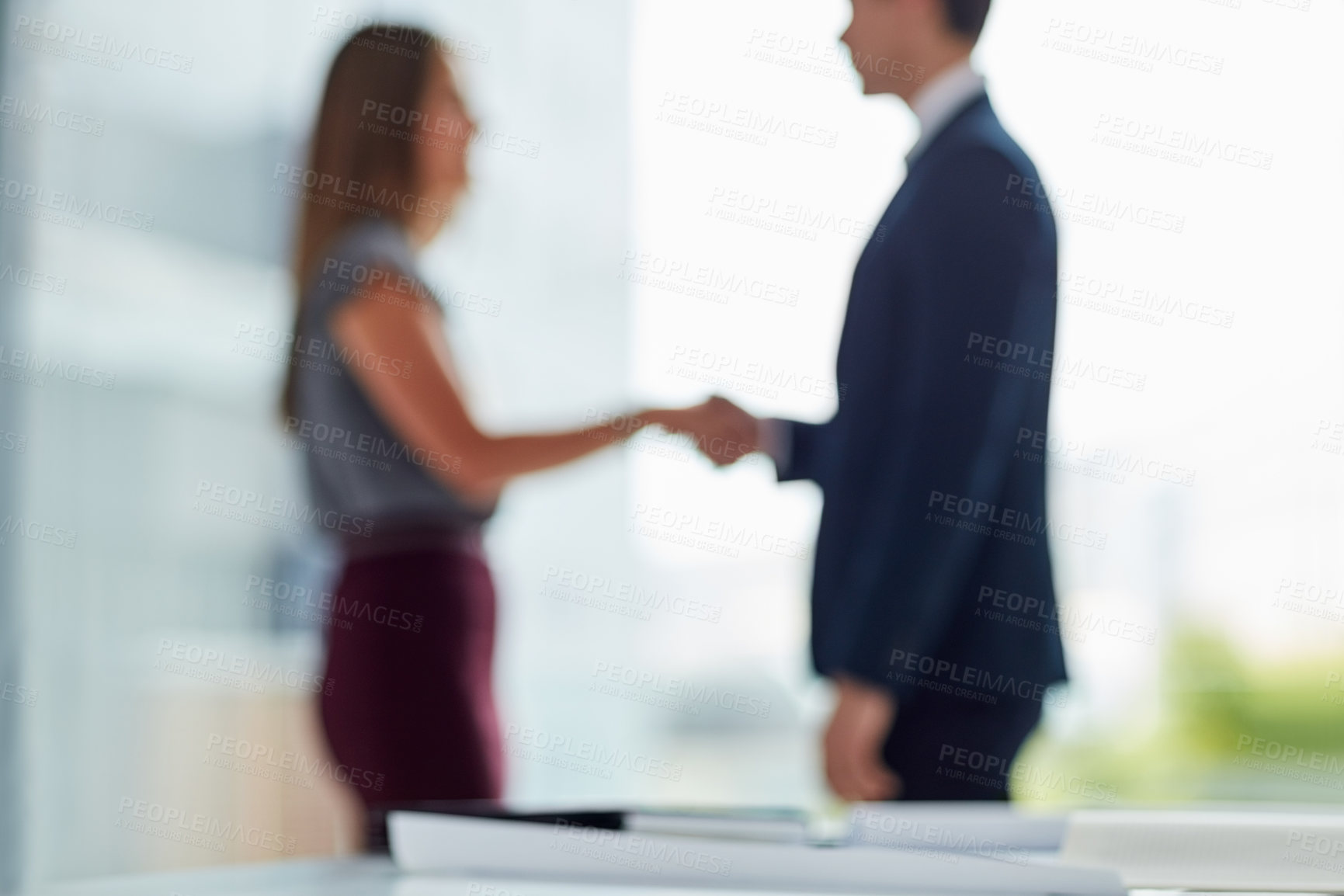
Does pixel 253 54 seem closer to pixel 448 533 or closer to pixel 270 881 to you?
pixel 448 533

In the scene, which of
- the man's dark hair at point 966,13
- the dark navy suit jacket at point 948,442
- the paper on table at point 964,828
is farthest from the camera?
the man's dark hair at point 966,13

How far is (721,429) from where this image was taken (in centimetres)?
131

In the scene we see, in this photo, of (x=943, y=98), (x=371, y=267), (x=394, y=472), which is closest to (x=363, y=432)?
(x=394, y=472)

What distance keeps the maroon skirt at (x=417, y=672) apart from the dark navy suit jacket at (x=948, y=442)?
419 mm

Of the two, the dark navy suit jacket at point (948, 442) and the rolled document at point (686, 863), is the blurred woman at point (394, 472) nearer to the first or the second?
the dark navy suit jacket at point (948, 442)

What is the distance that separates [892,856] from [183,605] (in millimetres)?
1756

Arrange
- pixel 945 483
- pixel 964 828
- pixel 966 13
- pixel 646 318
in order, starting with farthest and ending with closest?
pixel 646 318, pixel 966 13, pixel 945 483, pixel 964 828

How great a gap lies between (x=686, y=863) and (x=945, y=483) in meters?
0.49

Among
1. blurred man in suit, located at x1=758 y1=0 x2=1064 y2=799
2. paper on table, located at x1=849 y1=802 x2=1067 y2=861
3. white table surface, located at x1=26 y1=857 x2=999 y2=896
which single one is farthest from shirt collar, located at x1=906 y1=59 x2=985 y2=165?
white table surface, located at x1=26 y1=857 x2=999 y2=896

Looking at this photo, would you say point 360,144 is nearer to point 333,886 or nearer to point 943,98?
point 943,98

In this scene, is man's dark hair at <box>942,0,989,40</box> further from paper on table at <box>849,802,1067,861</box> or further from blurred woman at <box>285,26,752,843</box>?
paper on table at <box>849,802,1067,861</box>

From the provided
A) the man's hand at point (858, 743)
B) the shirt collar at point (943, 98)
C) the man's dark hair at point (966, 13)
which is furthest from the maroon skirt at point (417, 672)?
the man's dark hair at point (966, 13)

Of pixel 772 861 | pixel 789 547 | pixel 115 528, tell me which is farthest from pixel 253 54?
pixel 772 861

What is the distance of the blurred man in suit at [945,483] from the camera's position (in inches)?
41.0
